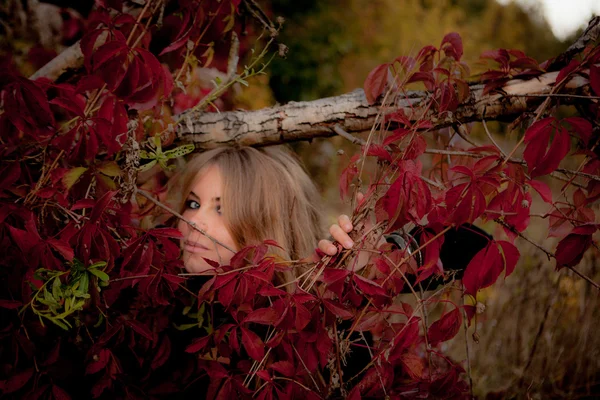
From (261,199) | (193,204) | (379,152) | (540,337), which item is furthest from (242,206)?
(540,337)

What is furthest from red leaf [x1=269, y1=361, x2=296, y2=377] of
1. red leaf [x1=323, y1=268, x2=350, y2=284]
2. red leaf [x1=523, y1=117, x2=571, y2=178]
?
red leaf [x1=523, y1=117, x2=571, y2=178]

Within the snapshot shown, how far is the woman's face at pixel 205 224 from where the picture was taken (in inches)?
54.9

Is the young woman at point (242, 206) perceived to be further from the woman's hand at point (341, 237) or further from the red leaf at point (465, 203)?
the red leaf at point (465, 203)

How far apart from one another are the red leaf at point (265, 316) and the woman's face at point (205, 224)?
0.45m

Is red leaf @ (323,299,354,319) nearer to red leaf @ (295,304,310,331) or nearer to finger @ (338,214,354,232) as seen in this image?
red leaf @ (295,304,310,331)

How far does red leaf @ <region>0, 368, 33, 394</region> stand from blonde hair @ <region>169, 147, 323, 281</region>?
0.69 metres

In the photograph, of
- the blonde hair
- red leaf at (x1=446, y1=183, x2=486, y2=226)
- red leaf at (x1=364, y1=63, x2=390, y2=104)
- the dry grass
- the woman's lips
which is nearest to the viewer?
red leaf at (x1=446, y1=183, x2=486, y2=226)

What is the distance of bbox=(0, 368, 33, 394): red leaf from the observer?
1.04 m

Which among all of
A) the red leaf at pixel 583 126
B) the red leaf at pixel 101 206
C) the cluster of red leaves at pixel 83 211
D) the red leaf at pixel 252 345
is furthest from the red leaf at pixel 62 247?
the red leaf at pixel 583 126

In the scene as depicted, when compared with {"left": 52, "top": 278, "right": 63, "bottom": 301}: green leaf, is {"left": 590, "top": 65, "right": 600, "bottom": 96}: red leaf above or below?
above

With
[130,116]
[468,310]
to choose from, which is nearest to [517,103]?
[468,310]

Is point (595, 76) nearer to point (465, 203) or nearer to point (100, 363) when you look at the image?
point (465, 203)

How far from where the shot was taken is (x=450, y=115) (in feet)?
3.87

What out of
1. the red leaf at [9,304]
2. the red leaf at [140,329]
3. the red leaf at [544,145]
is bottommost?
the red leaf at [140,329]
